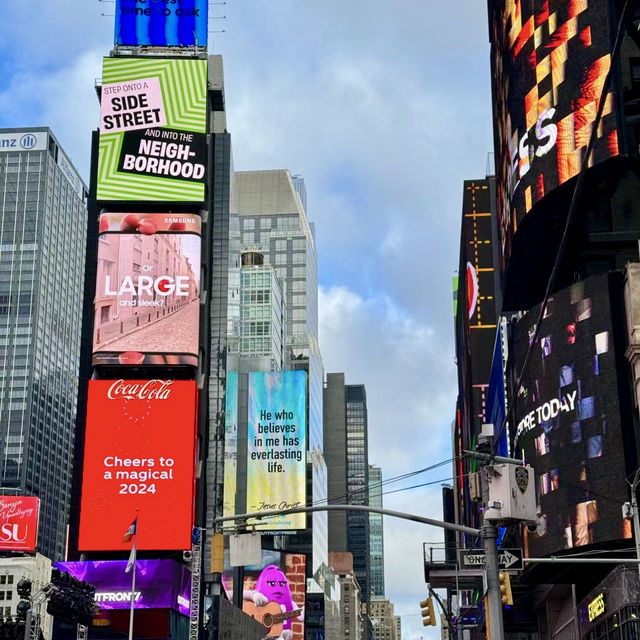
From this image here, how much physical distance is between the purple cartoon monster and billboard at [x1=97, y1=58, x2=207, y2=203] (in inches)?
3023

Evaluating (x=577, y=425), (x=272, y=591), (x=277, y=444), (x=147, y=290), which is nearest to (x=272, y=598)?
(x=272, y=591)

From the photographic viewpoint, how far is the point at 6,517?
112250 millimetres

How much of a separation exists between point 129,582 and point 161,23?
1728 inches

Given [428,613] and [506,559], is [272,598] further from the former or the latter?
[506,559]

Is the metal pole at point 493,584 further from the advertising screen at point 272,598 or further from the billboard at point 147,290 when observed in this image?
the advertising screen at point 272,598

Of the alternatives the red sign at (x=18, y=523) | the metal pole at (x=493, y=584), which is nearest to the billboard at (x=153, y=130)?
the red sign at (x=18, y=523)

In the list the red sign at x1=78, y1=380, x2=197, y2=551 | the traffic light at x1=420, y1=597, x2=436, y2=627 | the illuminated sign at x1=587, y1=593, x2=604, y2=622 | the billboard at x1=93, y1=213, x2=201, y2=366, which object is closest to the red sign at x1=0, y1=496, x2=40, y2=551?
the red sign at x1=78, y1=380, x2=197, y2=551

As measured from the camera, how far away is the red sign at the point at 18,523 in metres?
109

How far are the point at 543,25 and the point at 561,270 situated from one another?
13186 mm

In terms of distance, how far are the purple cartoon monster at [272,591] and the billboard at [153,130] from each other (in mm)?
76775

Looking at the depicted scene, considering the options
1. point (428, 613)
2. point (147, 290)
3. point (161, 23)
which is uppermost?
point (161, 23)

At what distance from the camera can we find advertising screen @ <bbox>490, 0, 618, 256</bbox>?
185 feet

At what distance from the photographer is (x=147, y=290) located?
7925 cm

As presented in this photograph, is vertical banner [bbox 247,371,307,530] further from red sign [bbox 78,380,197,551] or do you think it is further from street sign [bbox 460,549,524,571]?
street sign [bbox 460,549,524,571]
